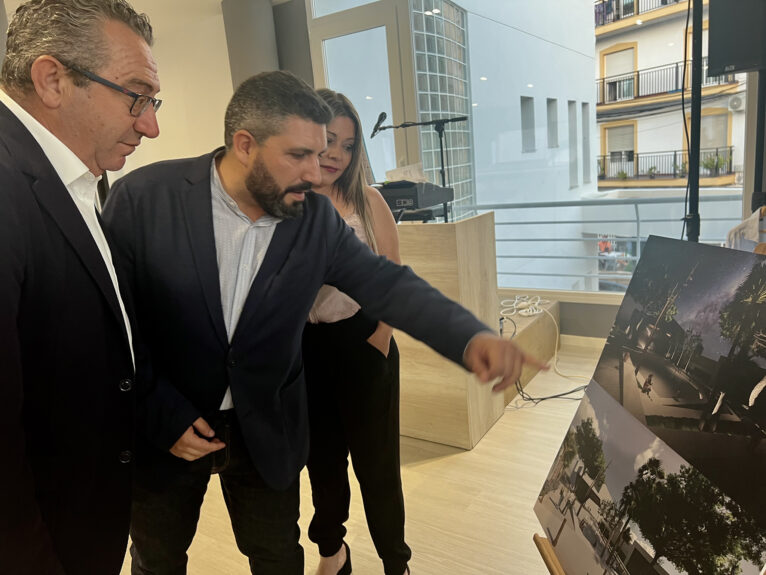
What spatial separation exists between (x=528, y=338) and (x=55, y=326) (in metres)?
2.76

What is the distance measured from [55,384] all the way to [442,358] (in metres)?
1.86

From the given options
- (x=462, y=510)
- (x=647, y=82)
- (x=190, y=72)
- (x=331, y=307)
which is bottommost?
(x=462, y=510)

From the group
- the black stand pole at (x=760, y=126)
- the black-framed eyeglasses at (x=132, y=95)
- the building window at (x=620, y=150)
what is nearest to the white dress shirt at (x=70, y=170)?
the black-framed eyeglasses at (x=132, y=95)

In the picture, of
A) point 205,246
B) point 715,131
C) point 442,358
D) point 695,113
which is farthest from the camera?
point 715,131

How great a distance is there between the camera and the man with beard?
3.63 feet

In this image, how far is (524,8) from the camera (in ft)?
12.8

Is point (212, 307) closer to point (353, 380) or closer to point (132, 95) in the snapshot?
point (132, 95)

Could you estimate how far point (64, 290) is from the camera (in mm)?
826

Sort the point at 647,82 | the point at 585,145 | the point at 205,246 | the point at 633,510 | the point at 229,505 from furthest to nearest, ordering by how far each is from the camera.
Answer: the point at 585,145, the point at 647,82, the point at 229,505, the point at 205,246, the point at 633,510

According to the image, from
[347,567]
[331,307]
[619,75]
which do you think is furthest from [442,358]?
[619,75]

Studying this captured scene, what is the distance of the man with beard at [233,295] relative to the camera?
3.63 ft

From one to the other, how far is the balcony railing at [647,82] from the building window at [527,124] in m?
0.46

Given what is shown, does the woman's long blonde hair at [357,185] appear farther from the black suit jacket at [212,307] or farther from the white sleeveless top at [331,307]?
the black suit jacket at [212,307]

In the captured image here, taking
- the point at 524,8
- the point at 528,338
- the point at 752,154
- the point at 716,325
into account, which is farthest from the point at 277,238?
the point at 524,8
